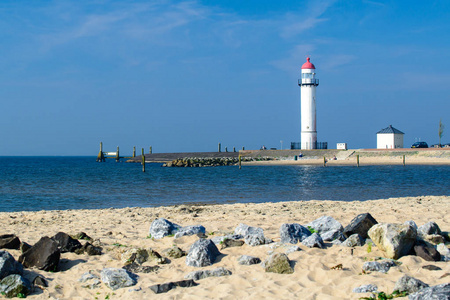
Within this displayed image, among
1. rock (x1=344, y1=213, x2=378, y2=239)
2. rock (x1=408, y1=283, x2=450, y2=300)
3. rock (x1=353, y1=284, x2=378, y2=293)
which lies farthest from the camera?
rock (x1=344, y1=213, x2=378, y2=239)

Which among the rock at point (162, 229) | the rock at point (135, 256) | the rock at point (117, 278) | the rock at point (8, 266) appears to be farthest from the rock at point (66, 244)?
the rock at point (162, 229)

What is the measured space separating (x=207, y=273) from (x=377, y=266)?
7.75 ft

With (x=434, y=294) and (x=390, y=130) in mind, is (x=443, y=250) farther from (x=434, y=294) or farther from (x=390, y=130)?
(x=390, y=130)

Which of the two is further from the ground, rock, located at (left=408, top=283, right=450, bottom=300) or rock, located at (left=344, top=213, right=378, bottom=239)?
rock, located at (left=344, top=213, right=378, bottom=239)

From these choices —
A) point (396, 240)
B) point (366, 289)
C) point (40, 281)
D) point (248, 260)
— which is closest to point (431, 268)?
point (396, 240)

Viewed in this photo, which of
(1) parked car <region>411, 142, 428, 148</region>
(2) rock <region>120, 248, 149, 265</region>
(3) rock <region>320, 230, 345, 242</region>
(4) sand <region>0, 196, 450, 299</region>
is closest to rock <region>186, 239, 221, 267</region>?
(4) sand <region>0, 196, 450, 299</region>

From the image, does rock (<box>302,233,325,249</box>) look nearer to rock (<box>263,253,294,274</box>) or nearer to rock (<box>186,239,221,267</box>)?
rock (<box>263,253,294,274</box>)

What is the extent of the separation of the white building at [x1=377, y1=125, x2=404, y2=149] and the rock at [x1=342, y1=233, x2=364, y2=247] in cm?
5753

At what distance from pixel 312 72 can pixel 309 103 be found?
13.4ft

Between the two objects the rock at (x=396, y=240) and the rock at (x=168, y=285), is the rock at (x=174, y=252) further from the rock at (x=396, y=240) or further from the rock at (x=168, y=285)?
the rock at (x=396, y=240)

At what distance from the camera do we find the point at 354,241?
7246 millimetres

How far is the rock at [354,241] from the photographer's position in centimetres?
722

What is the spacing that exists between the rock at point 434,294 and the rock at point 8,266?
505 cm

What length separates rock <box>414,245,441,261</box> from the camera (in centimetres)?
653
